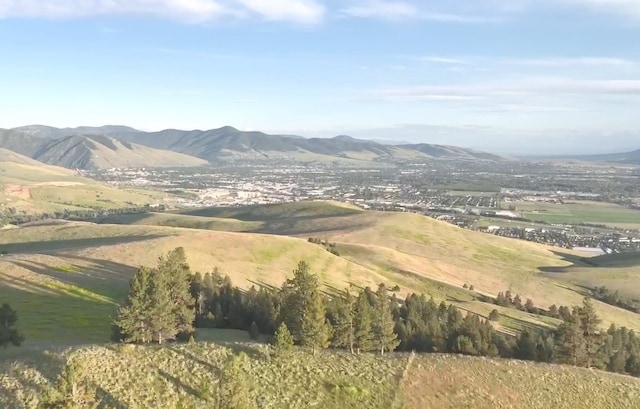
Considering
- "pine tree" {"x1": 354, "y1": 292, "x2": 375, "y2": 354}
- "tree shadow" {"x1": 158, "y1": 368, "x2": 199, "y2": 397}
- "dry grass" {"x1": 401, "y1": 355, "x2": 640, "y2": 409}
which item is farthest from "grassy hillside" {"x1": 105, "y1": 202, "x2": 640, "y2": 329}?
"tree shadow" {"x1": 158, "y1": 368, "x2": 199, "y2": 397}

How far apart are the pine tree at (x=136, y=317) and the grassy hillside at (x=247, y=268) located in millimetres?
7696

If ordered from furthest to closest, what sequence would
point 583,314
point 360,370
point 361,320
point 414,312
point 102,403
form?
point 414,312 → point 583,314 → point 361,320 → point 360,370 → point 102,403

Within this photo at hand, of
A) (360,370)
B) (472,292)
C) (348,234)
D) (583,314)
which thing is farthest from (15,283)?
(348,234)

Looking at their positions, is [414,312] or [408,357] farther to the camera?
[414,312]

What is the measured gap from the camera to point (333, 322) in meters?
56.0

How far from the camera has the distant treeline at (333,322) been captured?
4894 centimetres

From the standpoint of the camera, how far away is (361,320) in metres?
51.8

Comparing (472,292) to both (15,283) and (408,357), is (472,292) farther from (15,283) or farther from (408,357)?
(15,283)

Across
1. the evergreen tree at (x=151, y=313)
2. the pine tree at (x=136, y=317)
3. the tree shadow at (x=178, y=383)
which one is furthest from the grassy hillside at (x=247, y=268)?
the tree shadow at (x=178, y=383)

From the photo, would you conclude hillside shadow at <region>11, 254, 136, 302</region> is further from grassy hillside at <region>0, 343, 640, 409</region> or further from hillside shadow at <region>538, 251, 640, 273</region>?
hillside shadow at <region>538, 251, 640, 273</region>

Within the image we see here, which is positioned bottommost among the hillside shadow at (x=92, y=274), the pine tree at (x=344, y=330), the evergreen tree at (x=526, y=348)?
the evergreen tree at (x=526, y=348)

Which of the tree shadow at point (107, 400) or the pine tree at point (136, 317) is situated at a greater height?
the pine tree at point (136, 317)

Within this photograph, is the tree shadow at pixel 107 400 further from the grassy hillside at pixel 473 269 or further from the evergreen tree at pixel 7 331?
the grassy hillside at pixel 473 269

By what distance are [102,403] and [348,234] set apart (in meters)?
154
